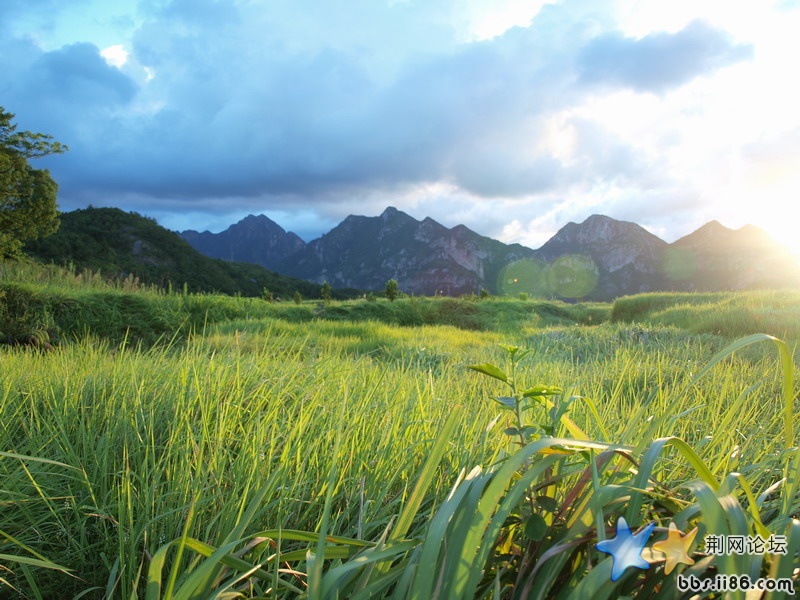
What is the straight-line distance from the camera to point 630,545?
22.2 inches

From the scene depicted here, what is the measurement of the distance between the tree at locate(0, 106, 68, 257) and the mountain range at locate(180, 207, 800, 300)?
2880 inches

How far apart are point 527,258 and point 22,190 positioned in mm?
109261

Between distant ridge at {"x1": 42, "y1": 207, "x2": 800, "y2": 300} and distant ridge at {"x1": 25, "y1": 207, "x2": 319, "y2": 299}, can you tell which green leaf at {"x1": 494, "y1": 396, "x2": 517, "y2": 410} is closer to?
distant ridge at {"x1": 25, "y1": 207, "x2": 319, "y2": 299}

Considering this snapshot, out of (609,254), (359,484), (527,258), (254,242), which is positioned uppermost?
(254,242)

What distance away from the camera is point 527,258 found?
382 feet

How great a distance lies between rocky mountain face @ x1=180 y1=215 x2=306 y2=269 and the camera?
15325 centimetres

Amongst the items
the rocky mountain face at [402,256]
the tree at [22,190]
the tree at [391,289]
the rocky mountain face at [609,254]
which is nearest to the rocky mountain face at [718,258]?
the rocky mountain face at [609,254]

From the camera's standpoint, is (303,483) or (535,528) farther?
(303,483)

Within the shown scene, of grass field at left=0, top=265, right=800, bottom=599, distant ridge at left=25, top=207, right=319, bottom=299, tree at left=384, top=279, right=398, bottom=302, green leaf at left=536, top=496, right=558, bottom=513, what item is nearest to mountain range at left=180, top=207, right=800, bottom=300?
distant ridge at left=25, top=207, right=319, bottom=299

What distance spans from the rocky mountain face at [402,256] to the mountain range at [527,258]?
0.26m

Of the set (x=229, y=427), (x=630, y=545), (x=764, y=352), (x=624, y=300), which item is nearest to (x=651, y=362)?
(x=764, y=352)

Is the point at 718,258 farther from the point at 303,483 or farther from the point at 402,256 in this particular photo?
the point at 303,483

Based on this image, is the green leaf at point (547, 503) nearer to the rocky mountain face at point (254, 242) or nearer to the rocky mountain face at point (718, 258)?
the rocky mountain face at point (718, 258)

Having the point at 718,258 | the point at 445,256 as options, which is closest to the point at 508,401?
the point at 718,258
